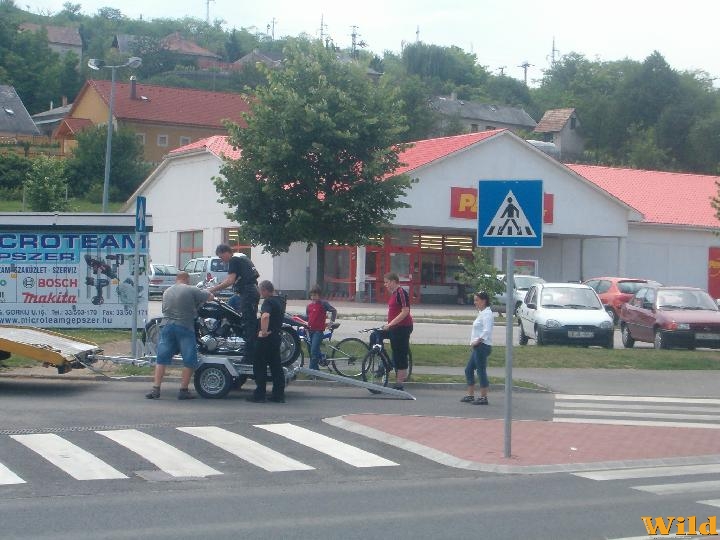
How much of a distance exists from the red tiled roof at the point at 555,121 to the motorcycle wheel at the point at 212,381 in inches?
3730

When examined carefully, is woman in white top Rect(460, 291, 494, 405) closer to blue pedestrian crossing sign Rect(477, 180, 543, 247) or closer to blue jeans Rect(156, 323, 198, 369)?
blue jeans Rect(156, 323, 198, 369)

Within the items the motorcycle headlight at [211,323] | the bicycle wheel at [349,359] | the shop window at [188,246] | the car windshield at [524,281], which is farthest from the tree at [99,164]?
the motorcycle headlight at [211,323]

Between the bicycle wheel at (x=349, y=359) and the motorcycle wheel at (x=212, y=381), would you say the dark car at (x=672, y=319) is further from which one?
the motorcycle wheel at (x=212, y=381)

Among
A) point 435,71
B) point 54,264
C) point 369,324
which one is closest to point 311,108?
point 54,264

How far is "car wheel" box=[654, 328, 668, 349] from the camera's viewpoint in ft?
83.7

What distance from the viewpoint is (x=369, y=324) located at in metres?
33.5

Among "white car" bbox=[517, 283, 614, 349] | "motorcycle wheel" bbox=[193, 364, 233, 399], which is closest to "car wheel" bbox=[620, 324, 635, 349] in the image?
"white car" bbox=[517, 283, 614, 349]

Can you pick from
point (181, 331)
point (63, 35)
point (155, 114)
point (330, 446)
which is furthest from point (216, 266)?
point (63, 35)

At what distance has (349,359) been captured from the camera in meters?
18.3

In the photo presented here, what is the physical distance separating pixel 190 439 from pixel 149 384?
5.29 metres

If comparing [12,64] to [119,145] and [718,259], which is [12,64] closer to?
[119,145]

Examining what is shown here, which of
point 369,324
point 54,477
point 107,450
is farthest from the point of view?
point 369,324

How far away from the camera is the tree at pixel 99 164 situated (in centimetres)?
6688

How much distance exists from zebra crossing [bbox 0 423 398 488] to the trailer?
263 centimetres
